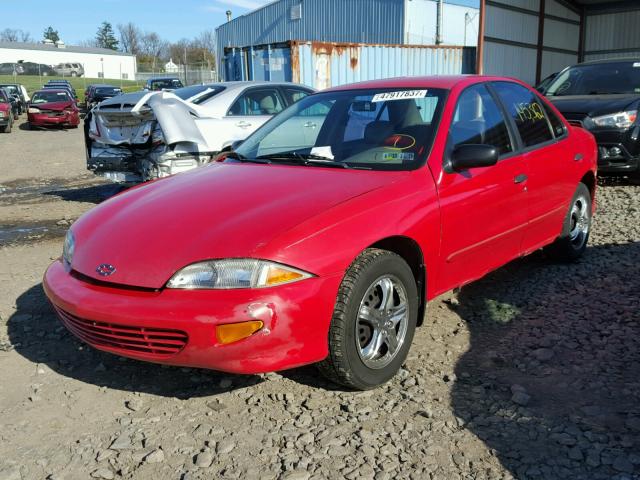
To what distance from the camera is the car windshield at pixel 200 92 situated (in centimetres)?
838

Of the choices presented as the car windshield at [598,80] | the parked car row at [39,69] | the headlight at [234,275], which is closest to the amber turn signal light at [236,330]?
the headlight at [234,275]

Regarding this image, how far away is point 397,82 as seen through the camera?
172 inches

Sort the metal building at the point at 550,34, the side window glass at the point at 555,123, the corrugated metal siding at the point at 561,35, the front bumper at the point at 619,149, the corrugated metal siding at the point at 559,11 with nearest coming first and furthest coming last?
the side window glass at the point at 555,123 → the front bumper at the point at 619,149 → the metal building at the point at 550,34 → the corrugated metal siding at the point at 559,11 → the corrugated metal siding at the point at 561,35

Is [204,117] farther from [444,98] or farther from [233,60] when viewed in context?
[233,60]

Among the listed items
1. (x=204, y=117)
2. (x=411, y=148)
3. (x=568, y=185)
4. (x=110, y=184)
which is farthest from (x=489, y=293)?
(x=110, y=184)

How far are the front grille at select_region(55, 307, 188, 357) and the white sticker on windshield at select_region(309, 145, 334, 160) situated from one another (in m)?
1.59

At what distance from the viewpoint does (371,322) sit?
3195 millimetres

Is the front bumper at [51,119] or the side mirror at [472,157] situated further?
the front bumper at [51,119]

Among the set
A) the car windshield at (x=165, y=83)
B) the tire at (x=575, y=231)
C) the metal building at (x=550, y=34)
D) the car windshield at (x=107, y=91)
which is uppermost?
the metal building at (x=550, y=34)

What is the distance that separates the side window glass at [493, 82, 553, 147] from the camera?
447 centimetres

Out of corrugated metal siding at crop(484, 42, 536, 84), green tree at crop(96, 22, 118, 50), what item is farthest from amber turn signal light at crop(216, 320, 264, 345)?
green tree at crop(96, 22, 118, 50)

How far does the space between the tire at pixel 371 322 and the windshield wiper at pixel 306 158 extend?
809 millimetres

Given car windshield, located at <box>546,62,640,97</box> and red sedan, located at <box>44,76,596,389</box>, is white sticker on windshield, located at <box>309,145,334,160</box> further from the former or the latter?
car windshield, located at <box>546,62,640,97</box>

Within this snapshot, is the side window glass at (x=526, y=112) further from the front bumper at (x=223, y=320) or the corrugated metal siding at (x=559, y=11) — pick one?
the corrugated metal siding at (x=559, y=11)
